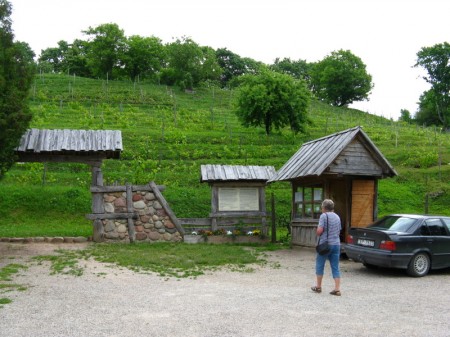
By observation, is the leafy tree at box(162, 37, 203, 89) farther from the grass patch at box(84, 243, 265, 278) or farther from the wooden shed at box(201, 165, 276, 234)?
the grass patch at box(84, 243, 265, 278)

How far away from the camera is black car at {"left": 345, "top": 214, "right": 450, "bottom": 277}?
1089cm

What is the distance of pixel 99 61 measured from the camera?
64938mm

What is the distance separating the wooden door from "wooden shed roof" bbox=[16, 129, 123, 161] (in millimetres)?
7846

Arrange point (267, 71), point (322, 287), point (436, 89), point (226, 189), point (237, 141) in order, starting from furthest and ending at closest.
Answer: point (436, 89) → point (267, 71) → point (237, 141) → point (226, 189) → point (322, 287)

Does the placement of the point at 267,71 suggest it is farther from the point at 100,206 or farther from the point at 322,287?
the point at 322,287

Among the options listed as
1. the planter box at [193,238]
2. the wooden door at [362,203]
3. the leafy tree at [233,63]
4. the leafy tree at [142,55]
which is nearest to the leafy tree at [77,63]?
the leafy tree at [142,55]

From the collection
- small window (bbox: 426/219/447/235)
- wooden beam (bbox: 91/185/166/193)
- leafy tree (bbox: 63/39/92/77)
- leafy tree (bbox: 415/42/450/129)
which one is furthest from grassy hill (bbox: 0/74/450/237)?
leafy tree (bbox: 63/39/92/77)

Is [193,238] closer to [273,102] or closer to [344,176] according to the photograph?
[344,176]

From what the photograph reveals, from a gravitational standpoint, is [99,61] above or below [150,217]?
above

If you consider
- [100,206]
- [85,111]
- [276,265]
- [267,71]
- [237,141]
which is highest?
[267,71]

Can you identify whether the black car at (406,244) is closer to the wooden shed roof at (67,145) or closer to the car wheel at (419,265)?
the car wheel at (419,265)

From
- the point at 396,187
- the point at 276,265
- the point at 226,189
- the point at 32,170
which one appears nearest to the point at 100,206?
the point at 226,189

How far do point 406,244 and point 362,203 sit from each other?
4.17 meters

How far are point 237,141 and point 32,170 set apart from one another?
15070 millimetres
